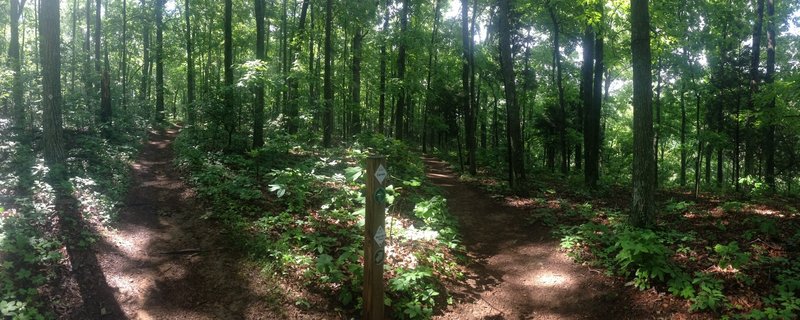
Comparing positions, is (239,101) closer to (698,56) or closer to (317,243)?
(317,243)

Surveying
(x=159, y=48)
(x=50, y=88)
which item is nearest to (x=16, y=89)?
(x=50, y=88)

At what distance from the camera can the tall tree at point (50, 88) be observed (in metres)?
8.70

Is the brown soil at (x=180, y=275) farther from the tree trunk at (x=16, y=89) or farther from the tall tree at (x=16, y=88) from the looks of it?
the tall tree at (x=16, y=88)

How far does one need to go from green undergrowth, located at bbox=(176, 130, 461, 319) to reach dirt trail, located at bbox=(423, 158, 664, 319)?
41 centimetres

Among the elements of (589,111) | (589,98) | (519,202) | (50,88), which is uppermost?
(589,98)

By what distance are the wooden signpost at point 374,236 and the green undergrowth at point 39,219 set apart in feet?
10.9

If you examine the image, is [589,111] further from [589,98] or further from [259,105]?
[259,105]

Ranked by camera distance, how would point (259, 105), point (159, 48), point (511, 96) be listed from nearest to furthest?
point (511, 96) < point (259, 105) < point (159, 48)

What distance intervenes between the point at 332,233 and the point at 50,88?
23.5 ft

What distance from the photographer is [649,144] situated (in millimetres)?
6570

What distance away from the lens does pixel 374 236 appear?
14.4ft

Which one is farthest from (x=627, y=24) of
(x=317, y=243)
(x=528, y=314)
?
(x=317, y=243)

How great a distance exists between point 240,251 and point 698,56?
843 inches

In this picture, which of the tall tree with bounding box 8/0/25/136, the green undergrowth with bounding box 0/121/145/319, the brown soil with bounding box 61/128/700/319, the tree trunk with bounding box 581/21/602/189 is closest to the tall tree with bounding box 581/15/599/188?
the tree trunk with bounding box 581/21/602/189
